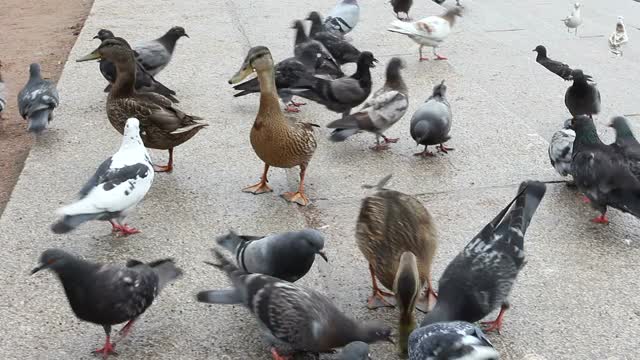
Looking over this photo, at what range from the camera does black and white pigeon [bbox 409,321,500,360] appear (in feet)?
10.2

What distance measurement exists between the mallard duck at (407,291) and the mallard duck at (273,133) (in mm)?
2068

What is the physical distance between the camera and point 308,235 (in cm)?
402

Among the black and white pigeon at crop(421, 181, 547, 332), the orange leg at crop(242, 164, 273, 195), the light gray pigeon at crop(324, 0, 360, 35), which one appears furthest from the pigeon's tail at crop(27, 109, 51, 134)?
the black and white pigeon at crop(421, 181, 547, 332)

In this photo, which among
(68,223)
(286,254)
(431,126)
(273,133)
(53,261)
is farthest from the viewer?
(431,126)

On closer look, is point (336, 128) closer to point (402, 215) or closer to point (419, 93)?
point (419, 93)

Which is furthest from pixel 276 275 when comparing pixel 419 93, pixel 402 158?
pixel 419 93

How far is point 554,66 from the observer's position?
8.91 meters

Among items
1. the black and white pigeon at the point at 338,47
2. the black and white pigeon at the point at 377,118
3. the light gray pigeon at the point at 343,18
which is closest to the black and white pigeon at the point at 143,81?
the black and white pigeon at the point at 377,118

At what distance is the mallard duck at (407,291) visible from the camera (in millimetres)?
3428

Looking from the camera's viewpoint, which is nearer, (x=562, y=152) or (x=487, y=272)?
(x=487, y=272)

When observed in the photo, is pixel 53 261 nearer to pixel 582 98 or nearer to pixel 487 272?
pixel 487 272

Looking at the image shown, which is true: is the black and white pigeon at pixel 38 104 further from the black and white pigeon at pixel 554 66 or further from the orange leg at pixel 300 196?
the black and white pigeon at pixel 554 66

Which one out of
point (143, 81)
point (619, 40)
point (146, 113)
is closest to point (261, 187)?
point (146, 113)

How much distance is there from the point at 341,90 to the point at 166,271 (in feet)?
11.1
